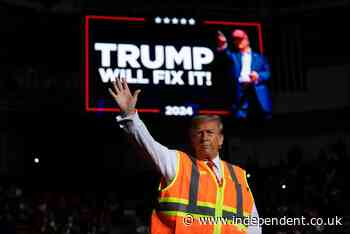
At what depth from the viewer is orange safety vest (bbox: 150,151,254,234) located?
3.44 metres

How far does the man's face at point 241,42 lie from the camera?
41.5 feet

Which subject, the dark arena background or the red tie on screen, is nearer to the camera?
the red tie on screen

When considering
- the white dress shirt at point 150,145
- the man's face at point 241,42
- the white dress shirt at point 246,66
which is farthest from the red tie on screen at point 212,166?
the man's face at point 241,42

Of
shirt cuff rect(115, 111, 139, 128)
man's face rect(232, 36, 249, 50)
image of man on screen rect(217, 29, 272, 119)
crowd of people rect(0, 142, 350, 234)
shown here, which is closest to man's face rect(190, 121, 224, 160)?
shirt cuff rect(115, 111, 139, 128)

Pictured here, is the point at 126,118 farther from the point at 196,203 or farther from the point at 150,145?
the point at 196,203

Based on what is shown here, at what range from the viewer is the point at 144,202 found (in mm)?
15555

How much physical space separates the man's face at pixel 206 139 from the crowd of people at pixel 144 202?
8621mm

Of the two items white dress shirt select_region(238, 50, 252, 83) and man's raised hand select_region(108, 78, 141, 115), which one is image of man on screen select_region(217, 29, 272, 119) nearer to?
white dress shirt select_region(238, 50, 252, 83)

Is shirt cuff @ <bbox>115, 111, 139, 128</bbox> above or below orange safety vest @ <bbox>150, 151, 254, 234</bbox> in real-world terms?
above

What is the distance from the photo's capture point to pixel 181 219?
3.45 m

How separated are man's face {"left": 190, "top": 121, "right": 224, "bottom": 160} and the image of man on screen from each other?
851 cm

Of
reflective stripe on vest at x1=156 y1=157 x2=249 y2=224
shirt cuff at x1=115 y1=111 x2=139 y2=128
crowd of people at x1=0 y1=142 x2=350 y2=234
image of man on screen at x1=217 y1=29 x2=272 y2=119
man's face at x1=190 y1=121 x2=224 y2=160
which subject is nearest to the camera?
shirt cuff at x1=115 y1=111 x2=139 y2=128

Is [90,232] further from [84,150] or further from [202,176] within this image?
[202,176]

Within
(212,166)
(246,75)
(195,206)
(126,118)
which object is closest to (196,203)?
(195,206)
